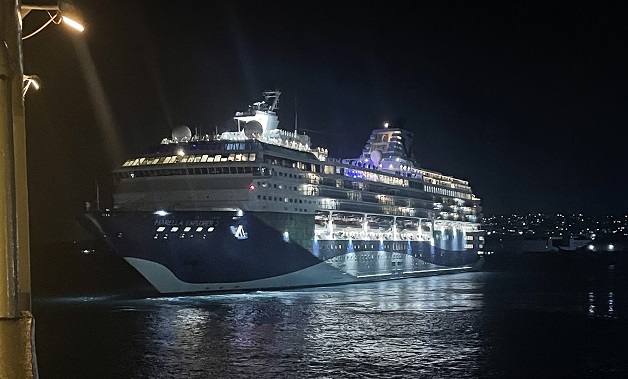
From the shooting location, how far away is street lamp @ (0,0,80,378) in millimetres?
2783

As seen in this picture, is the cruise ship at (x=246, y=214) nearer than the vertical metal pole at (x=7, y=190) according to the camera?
No

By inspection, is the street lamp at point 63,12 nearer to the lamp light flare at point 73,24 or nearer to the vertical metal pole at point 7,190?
the lamp light flare at point 73,24

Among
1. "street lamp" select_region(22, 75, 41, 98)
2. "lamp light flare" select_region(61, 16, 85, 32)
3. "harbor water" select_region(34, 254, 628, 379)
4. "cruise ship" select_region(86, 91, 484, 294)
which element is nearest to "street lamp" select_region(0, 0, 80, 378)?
"lamp light flare" select_region(61, 16, 85, 32)

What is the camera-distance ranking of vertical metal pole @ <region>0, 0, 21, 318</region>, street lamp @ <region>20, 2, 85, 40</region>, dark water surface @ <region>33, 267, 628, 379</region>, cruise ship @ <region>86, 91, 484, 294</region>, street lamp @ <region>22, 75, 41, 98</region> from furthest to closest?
1. cruise ship @ <region>86, 91, 484, 294</region>
2. dark water surface @ <region>33, 267, 628, 379</region>
3. street lamp @ <region>22, 75, 41, 98</region>
4. street lamp @ <region>20, 2, 85, 40</region>
5. vertical metal pole @ <region>0, 0, 21, 318</region>

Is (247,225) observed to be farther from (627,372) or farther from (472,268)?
(472,268)

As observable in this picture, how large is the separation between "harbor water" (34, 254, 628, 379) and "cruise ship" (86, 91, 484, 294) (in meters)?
1.85

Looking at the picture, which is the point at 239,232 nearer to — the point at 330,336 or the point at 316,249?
the point at 316,249

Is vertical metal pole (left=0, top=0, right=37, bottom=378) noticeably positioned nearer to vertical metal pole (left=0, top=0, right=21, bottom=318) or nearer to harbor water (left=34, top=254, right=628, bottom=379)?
vertical metal pole (left=0, top=0, right=21, bottom=318)

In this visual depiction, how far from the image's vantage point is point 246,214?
40.8m

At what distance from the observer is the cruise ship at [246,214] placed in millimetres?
40031

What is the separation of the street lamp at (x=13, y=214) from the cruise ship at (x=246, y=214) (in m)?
37.0

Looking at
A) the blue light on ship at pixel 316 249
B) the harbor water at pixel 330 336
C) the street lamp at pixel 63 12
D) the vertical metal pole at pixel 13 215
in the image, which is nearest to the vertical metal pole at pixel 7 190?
the vertical metal pole at pixel 13 215

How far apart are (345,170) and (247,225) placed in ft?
44.7

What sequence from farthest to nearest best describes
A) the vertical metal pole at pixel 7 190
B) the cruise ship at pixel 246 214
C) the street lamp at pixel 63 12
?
the cruise ship at pixel 246 214 → the street lamp at pixel 63 12 → the vertical metal pole at pixel 7 190
